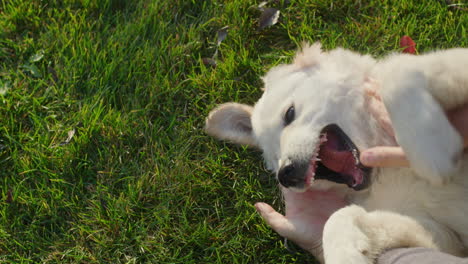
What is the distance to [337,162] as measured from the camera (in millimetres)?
2627

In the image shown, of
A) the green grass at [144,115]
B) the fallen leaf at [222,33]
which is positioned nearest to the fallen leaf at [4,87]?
the green grass at [144,115]

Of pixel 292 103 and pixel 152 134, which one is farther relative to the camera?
pixel 152 134

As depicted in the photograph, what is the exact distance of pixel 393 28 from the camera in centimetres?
365

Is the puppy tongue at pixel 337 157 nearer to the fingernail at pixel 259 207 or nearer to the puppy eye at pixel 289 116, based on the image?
the puppy eye at pixel 289 116

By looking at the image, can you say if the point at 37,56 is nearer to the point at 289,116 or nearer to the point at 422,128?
the point at 289,116

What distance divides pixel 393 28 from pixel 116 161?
2.44 m

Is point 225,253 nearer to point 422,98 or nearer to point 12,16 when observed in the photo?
point 422,98

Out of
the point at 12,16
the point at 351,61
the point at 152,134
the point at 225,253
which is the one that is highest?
the point at 351,61

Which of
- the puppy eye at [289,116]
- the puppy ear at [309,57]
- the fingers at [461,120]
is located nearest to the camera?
the fingers at [461,120]

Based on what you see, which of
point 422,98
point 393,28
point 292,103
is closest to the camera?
point 422,98

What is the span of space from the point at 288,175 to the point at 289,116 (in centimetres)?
40

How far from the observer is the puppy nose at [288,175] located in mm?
2607

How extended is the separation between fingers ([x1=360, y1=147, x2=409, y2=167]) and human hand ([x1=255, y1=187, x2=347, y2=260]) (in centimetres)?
54

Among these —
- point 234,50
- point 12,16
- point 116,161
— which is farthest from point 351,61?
point 12,16
